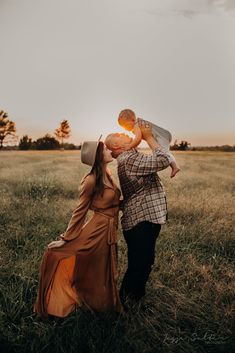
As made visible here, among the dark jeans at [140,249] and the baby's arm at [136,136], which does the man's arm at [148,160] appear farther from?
the dark jeans at [140,249]

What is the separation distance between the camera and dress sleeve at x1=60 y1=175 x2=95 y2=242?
12.6 feet

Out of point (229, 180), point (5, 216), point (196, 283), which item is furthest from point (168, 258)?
point (229, 180)

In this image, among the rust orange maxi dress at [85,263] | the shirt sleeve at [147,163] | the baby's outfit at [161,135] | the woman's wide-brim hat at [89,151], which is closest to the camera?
the shirt sleeve at [147,163]

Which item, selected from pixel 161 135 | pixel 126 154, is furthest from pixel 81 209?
pixel 161 135

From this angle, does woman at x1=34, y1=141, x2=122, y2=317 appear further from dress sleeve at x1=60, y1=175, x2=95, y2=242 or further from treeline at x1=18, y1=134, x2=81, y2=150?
treeline at x1=18, y1=134, x2=81, y2=150

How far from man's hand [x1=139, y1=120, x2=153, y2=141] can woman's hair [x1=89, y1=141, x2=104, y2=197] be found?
20.4 inches

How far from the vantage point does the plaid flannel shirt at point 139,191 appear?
12.2 ft

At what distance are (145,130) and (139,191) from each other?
0.71 meters

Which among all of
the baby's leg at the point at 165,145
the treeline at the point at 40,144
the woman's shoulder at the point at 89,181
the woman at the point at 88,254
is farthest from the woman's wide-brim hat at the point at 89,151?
the treeline at the point at 40,144

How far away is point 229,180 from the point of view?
15.1 m

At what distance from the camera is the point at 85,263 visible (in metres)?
4.05

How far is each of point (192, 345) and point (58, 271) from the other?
1.70 m

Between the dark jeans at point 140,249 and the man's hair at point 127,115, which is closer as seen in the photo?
the man's hair at point 127,115
